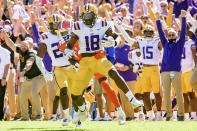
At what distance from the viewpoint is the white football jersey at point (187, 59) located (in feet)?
39.4

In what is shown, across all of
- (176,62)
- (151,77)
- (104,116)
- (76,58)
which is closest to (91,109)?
(104,116)

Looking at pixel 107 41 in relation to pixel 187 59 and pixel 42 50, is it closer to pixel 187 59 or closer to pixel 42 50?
pixel 42 50

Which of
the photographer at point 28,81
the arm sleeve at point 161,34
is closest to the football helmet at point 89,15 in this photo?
the arm sleeve at point 161,34

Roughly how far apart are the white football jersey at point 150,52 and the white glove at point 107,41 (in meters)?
3.54

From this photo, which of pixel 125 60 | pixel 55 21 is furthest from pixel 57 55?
pixel 125 60

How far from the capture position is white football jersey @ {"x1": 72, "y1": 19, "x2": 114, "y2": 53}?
28.5 feet

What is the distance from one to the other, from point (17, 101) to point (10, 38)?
181 cm

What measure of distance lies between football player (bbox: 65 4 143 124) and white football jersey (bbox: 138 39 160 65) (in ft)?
11.0

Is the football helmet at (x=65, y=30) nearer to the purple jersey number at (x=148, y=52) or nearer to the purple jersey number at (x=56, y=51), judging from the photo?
the purple jersey number at (x=56, y=51)

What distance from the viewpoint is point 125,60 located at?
12617mm

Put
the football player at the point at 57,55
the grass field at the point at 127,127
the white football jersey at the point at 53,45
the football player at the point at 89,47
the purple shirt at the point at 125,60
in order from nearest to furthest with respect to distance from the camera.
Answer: the grass field at the point at 127,127, the football player at the point at 89,47, the football player at the point at 57,55, the white football jersey at the point at 53,45, the purple shirt at the point at 125,60

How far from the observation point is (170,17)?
13.0 metres

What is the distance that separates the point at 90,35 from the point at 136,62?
3578 mm

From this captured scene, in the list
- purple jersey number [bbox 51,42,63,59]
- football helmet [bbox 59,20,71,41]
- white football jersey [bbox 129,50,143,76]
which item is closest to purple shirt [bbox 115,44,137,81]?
white football jersey [bbox 129,50,143,76]
